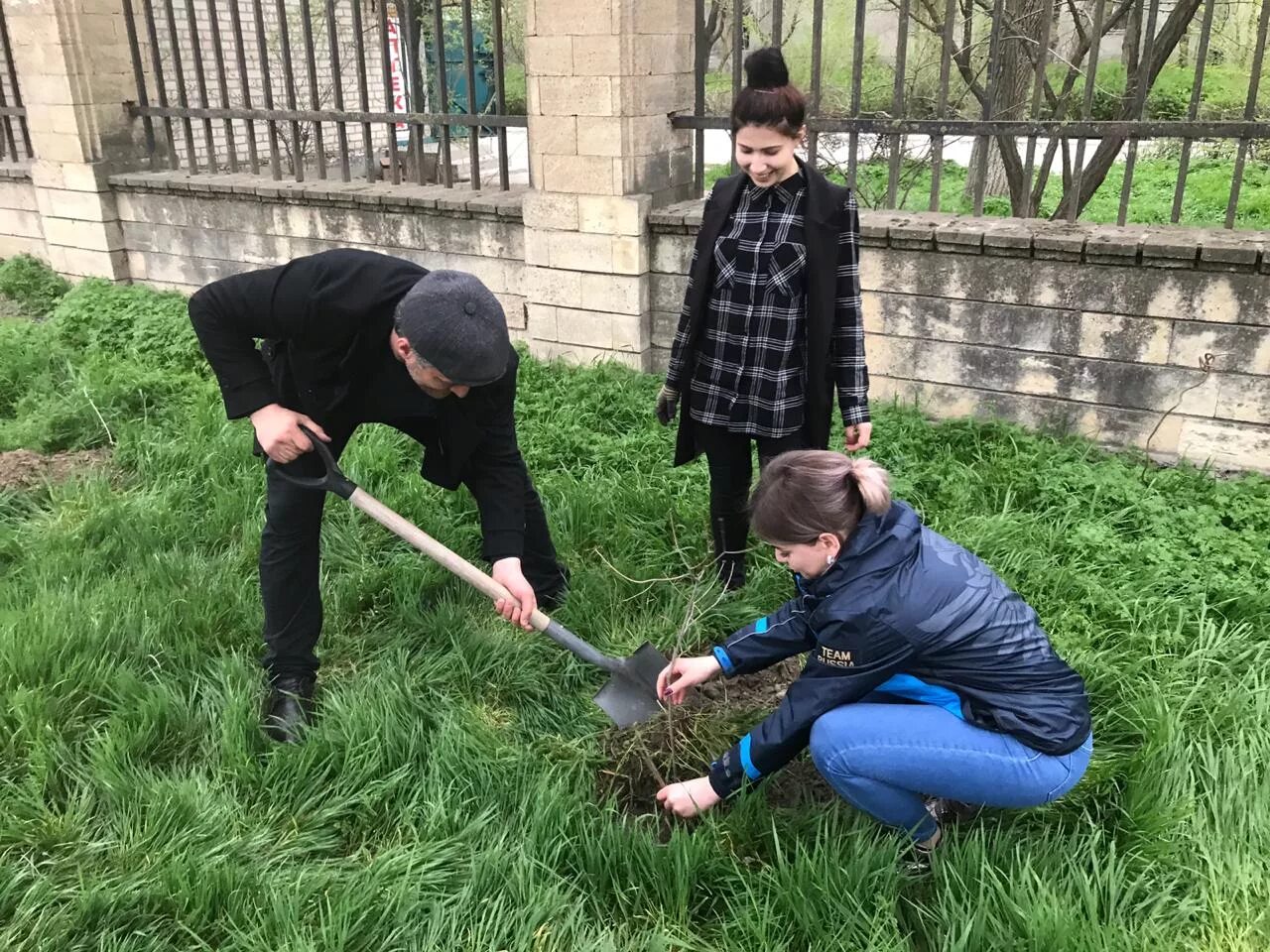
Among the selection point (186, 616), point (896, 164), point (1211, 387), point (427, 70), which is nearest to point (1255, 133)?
point (1211, 387)

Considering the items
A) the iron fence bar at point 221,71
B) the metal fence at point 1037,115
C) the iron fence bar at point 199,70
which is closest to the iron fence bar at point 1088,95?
the metal fence at point 1037,115

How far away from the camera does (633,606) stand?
3.52m

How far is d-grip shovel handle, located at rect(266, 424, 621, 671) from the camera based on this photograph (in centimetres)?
282

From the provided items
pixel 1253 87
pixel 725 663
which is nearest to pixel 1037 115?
pixel 1253 87

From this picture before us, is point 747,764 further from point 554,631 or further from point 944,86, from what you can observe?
point 944,86

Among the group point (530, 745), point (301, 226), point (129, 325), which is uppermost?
point (301, 226)

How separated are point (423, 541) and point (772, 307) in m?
1.30

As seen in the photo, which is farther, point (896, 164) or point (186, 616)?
point (896, 164)

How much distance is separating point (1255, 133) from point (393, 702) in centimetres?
403

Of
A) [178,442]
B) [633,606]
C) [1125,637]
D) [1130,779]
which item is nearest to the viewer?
[1130,779]

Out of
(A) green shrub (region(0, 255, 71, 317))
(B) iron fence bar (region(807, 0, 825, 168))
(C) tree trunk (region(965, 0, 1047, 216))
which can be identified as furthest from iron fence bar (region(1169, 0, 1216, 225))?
(A) green shrub (region(0, 255, 71, 317))

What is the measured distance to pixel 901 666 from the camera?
86.7 inches

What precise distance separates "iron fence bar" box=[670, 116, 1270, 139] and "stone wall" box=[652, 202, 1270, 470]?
1.31ft

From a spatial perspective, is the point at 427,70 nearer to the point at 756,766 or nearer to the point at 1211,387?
the point at 1211,387
